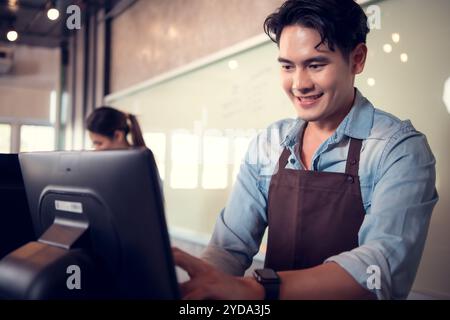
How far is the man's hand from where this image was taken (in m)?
0.81

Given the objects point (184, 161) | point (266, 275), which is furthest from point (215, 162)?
point (266, 275)

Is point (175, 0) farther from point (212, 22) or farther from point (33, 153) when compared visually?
point (33, 153)

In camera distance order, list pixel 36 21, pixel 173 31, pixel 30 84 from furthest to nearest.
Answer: pixel 30 84
pixel 36 21
pixel 173 31

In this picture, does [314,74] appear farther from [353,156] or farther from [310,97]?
[353,156]

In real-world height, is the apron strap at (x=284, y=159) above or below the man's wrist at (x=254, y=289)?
above

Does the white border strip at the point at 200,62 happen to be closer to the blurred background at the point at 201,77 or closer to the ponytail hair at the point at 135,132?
the blurred background at the point at 201,77

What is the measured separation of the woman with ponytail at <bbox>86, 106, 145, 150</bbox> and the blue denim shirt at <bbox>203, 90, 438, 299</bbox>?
4.72ft

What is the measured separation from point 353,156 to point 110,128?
180cm

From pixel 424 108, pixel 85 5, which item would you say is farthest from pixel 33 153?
pixel 85 5

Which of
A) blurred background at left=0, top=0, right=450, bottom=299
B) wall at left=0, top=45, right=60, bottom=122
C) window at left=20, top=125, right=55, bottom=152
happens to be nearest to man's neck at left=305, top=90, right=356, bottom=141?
blurred background at left=0, top=0, right=450, bottom=299

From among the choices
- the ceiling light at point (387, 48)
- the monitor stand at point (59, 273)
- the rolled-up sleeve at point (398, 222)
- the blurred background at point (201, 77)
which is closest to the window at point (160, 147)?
the blurred background at point (201, 77)

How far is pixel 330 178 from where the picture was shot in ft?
4.20

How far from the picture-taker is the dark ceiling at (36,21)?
489 cm

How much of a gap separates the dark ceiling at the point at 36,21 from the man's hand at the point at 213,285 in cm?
397
